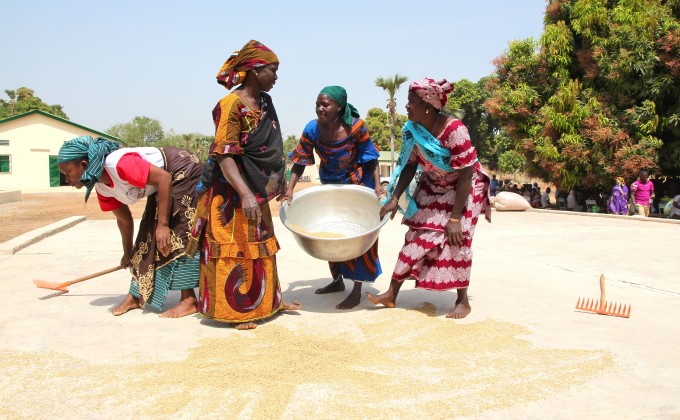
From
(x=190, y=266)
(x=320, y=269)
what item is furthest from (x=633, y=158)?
(x=190, y=266)

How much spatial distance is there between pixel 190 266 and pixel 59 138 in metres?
34.8

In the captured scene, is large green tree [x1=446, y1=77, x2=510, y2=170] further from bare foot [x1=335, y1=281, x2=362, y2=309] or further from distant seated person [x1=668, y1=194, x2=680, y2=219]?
bare foot [x1=335, y1=281, x2=362, y2=309]

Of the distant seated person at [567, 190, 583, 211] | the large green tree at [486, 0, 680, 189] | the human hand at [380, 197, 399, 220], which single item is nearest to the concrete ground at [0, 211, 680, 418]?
the human hand at [380, 197, 399, 220]

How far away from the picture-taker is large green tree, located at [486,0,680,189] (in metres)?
15.4

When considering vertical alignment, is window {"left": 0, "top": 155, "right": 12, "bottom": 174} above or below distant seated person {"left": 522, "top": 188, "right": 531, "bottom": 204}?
above

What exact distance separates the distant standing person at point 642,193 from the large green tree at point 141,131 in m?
54.8

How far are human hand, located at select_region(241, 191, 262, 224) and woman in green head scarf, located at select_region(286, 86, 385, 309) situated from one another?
33.2 inches

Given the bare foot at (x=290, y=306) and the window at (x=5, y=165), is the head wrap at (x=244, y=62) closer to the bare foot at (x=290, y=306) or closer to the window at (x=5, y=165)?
the bare foot at (x=290, y=306)

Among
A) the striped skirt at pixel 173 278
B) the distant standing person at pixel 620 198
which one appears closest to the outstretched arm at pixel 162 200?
the striped skirt at pixel 173 278

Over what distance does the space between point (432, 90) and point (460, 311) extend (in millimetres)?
1685

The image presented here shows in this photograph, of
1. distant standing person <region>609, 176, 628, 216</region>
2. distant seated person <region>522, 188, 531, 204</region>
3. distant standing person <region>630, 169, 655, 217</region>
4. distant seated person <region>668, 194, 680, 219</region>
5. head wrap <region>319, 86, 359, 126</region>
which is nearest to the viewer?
head wrap <region>319, 86, 359, 126</region>

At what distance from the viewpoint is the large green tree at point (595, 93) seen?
1542 centimetres

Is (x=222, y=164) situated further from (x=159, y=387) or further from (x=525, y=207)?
(x=525, y=207)

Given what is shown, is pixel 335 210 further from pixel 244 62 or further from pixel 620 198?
pixel 620 198
